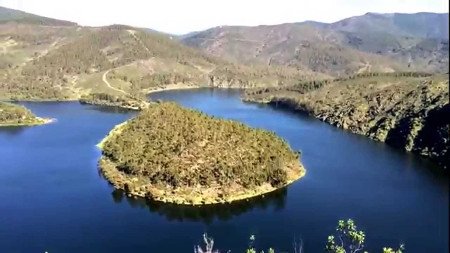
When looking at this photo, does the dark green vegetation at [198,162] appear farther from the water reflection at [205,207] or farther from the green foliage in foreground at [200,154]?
the water reflection at [205,207]

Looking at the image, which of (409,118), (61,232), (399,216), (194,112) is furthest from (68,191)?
(409,118)

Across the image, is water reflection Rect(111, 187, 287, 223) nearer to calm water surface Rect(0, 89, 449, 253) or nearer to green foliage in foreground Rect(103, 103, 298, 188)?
calm water surface Rect(0, 89, 449, 253)

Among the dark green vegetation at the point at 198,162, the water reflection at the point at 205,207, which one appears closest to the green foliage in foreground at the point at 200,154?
the dark green vegetation at the point at 198,162

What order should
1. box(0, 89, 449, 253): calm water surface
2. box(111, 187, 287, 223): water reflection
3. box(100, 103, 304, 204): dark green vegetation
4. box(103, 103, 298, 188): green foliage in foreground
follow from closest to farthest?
box(0, 89, 449, 253): calm water surface → box(111, 187, 287, 223): water reflection → box(100, 103, 304, 204): dark green vegetation → box(103, 103, 298, 188): green foliage in foreground

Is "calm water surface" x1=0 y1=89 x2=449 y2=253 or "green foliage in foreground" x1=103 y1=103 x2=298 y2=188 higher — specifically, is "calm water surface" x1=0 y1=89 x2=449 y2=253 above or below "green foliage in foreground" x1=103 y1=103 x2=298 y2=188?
below

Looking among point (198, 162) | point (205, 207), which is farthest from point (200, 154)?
point (205, 207)

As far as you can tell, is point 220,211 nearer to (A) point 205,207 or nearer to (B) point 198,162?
(A) point 205,207

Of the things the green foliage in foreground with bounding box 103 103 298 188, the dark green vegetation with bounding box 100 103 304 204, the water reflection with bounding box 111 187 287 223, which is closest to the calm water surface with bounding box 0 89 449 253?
the water reflection with bounding box 111 187 287 223
